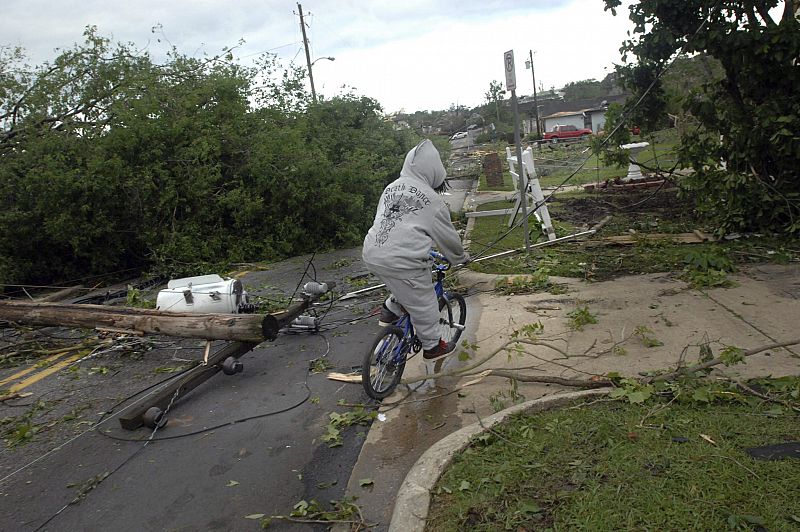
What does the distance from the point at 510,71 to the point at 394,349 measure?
5.50 meters

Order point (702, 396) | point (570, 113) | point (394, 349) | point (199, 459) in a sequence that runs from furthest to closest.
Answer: point (570, 113), point (394, 349), point (199, 459), point (702, 396)

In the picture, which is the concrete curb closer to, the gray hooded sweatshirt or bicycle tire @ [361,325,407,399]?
bicycle tire @ [361,325,407,399]

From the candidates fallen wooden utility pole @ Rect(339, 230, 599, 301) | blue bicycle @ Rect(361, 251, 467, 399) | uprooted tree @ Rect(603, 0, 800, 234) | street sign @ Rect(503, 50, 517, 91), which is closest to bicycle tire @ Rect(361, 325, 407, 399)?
blue bicycle @ Rect(361, 251, 467, 399)

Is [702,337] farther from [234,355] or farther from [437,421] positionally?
[234,355]

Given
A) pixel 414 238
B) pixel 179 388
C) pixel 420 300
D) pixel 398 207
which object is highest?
pixel 398 207

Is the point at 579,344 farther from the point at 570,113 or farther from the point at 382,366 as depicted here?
the point at 570,113

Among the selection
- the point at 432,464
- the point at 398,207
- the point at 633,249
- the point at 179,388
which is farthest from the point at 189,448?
the point at 633,249

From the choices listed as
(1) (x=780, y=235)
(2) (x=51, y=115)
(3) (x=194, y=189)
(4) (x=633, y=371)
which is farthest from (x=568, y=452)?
(2) (x=51, y=115)

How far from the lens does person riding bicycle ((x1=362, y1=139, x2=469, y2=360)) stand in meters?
4.95

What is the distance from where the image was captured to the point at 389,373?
5.20 metres

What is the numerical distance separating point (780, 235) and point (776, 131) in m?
1.49

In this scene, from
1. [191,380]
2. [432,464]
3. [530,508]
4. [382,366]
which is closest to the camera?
[530,508]

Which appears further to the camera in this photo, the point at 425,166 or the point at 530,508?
the point at 425,166

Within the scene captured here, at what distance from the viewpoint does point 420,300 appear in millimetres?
5086
